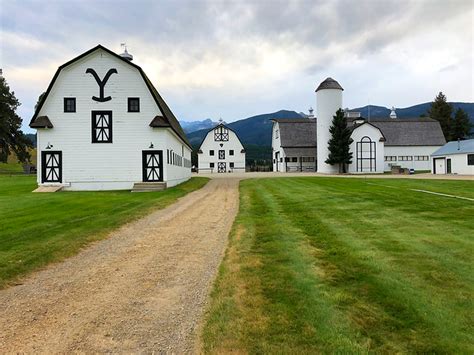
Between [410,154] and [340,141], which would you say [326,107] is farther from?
[410,154]

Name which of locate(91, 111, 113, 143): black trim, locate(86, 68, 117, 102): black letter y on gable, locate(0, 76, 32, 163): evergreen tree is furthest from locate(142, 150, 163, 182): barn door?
locate(0, 76, 32, 163): evergreen tree

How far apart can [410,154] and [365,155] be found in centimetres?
1252

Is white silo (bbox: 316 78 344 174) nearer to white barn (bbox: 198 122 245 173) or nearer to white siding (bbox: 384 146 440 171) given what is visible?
white siding (bbox: 384 146 440 171)

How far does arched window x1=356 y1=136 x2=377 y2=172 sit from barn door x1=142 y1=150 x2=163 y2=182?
35045 millimetres

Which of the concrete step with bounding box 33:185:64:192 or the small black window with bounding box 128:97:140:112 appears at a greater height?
the small black window with bounding box 128:97:140:112

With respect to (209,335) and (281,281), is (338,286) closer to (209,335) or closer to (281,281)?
(281,281)

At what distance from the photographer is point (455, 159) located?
1702 inches

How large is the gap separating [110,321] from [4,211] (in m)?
11.7

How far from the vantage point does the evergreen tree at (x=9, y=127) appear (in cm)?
5844

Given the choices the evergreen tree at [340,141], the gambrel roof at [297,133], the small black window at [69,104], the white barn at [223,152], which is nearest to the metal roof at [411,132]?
the gambrel roof at [297,133]

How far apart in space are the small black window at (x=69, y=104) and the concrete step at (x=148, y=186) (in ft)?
22.0

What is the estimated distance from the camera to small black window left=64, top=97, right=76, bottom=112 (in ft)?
85.7

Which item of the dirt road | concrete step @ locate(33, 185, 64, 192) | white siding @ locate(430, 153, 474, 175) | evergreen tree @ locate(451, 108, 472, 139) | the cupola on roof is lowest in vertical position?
the dirt road

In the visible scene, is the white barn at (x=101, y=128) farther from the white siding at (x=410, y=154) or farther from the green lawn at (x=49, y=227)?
the white siding at (x=410, y=154)
